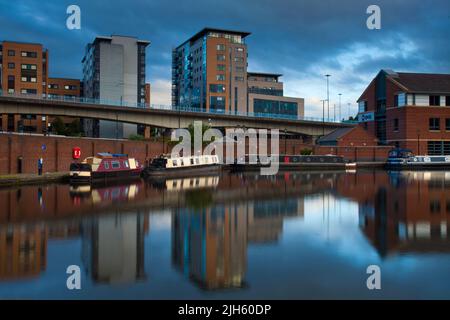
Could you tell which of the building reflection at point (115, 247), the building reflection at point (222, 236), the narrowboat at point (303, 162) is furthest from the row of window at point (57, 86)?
the building reflection at point (115, 247)

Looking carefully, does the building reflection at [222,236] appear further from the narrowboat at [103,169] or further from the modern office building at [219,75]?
the modern office building at [219,75]

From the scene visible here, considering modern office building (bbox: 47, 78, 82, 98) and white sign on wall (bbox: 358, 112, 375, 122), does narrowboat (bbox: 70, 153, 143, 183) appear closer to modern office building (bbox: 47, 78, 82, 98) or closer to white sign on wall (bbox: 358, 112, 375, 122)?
white sign on wall (bbox: 358, 112, 375, 122)

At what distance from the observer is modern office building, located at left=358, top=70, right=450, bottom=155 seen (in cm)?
6381

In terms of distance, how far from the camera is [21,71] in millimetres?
74438

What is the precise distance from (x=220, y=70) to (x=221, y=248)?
85612 millimetres

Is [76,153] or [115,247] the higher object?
[76,153]

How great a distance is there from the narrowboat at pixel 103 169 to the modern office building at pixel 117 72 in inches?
1755

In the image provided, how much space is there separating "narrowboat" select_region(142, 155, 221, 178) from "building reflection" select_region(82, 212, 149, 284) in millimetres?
21423

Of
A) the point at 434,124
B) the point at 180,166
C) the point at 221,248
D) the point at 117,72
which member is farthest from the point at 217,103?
the point at 221,248

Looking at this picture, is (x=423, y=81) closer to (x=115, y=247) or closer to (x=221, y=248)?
(x=221, y=248)

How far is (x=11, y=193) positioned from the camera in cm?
2477

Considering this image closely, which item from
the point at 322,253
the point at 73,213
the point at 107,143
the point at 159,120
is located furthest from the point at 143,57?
the point at 322,253

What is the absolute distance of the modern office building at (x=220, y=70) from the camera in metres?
95.1
